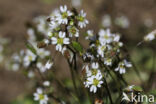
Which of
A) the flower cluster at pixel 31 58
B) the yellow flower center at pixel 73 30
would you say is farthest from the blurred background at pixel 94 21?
the yellow flower center at pixel 73 30

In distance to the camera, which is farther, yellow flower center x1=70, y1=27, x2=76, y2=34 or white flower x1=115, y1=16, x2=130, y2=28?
white flower x1=115, y1=16, x2=130, y2=28

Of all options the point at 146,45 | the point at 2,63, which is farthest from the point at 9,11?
the point at 146,45

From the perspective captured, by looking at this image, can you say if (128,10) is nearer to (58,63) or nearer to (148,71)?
(148,71)

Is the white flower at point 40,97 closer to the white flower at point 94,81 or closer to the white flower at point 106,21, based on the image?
the white flower at point 94,81

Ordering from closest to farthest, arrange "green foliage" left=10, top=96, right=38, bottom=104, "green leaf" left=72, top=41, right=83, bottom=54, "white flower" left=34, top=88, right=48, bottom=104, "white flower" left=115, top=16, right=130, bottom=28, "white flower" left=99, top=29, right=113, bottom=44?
"green leaf" left=72, top=41, right=83, bottom=54 → "white flower" left=99, top=29, right=113, bottom=44 → "white flower" left=34, top=88, right=48, bottom=104 → "green foliage" left=10, top=96, right=38, bottom=104 → "white flower" left=115, top=16, right=130, bottom=28

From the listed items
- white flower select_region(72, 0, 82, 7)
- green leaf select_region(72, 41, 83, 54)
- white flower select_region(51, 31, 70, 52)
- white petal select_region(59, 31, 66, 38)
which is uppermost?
white flower select_region(72, 0, 82, 7)

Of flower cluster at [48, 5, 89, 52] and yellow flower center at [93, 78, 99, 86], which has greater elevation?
flower cluster at [48, 5, 89, 52]

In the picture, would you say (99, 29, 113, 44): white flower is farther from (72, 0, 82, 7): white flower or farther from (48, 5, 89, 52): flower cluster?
(72, 0, 82, 7): white flower

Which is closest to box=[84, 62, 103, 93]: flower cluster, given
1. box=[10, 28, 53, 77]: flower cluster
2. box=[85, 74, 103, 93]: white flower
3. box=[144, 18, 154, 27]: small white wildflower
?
box=[85, 74, 103, 93]: white flower
